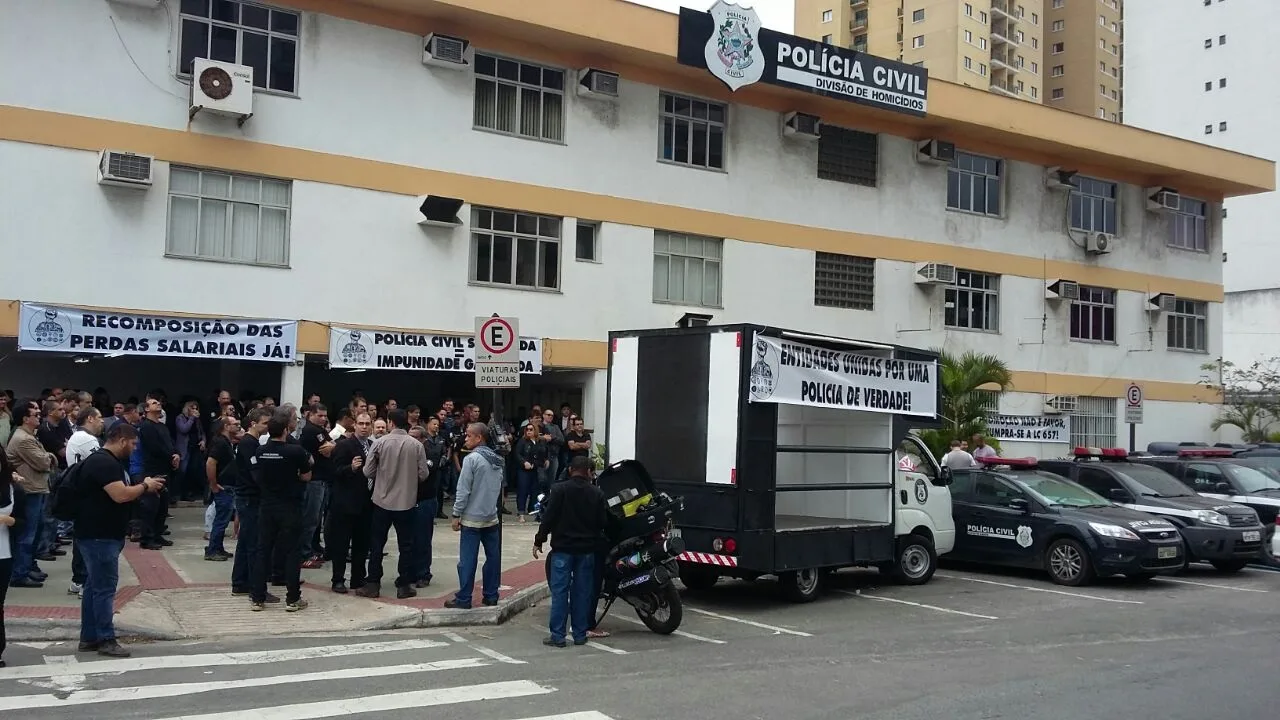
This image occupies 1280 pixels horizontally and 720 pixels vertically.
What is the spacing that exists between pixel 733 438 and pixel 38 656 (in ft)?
21.5

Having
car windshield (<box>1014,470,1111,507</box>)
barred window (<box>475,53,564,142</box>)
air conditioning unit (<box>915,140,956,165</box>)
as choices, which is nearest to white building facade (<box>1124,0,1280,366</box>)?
air conditioning unit (<box>915,140,956,165</box>)

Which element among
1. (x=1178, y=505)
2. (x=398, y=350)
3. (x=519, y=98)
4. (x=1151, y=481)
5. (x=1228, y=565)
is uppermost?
(x=519, y=98)

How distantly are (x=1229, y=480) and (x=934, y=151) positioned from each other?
11326mm

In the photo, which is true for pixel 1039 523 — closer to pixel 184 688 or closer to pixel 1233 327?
pixel 184 688

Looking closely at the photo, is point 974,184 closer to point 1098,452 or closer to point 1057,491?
point 1098,452

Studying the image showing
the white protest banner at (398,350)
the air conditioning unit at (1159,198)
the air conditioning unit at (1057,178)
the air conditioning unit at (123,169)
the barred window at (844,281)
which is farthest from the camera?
the air conditioning unit at (1159,198)

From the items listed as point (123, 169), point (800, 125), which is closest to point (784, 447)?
point (123, 169)

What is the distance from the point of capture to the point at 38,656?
28.7 feet

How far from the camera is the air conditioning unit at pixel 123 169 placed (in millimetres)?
17016

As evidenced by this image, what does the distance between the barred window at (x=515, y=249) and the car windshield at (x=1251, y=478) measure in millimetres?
12098

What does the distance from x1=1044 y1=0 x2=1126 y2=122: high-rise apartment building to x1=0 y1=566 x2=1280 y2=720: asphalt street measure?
81.7 m

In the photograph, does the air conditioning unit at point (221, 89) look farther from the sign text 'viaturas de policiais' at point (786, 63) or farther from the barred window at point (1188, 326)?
the barred window at point (1188, 326)

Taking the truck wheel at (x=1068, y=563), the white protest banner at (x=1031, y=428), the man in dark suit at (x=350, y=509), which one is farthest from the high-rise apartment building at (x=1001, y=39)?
the man in dark suit at (x=350, y=509)

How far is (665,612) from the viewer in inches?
413
